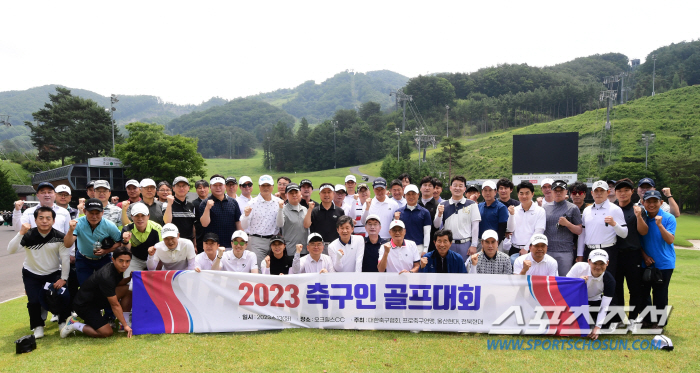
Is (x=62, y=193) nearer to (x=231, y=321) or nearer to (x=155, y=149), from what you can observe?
(x=231, y=321)

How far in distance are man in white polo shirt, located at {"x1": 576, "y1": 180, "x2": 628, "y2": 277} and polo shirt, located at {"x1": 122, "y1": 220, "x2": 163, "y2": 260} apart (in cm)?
738

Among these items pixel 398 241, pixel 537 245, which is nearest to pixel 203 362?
pixel 398 241

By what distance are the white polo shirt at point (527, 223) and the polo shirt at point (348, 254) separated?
2.86 m

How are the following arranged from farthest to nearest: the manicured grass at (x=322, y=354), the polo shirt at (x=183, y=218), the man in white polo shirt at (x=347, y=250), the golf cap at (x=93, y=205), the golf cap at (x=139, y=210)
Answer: the polo shirt at (x=183, y=218)
the man in white polo shirt at (x=347, y=250)
the golf cap at (x=139, y=210)
the golf cap at (x=93, y=205)
the manicured grass at (x=322, y=354)

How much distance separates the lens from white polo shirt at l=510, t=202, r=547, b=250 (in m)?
7.24

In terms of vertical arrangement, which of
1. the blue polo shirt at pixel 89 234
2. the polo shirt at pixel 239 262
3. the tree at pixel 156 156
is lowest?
the polo shirt at pixel 239 262

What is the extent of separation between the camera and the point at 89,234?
6.81 m

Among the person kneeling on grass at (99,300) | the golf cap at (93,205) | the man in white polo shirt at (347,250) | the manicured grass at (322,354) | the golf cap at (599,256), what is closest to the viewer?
the manicured grass at (322,354)

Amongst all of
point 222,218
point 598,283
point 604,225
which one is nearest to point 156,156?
point 222,218

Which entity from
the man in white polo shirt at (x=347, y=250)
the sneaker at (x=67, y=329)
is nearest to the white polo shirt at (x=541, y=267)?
the man in white polo shirt at (x=347, y=250)

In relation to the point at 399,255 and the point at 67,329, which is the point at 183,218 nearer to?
the point at 67,329

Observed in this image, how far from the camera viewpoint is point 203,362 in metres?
5.57

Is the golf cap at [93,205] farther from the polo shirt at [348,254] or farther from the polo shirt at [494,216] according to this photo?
the polo shirt at [494,216]

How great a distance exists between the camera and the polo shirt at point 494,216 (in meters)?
7.61
